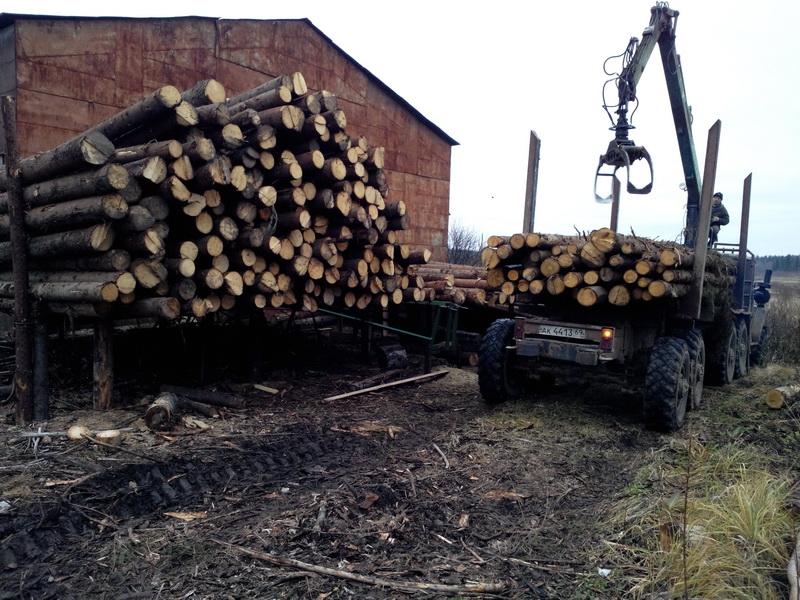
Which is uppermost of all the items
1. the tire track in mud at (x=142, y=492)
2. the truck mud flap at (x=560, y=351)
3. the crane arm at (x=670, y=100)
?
the crane arm at (x=670, y=100)

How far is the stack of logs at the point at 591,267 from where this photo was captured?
671 cm

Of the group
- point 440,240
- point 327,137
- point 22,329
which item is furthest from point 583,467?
point 440,240

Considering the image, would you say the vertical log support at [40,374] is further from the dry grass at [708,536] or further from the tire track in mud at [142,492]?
the dry grass at [708,536]

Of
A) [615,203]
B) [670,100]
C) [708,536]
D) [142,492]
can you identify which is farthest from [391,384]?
[670,100]

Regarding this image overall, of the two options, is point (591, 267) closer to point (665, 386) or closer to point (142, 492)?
point (665, 386)

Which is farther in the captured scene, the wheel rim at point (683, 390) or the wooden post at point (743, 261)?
the wooden post at point (743, 261)

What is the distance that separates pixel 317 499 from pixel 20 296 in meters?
4.26

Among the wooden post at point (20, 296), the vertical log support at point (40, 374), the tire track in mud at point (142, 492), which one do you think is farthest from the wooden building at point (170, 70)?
the tire track in mud at point (142, 492)

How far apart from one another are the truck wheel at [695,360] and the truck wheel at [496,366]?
2.09 metres

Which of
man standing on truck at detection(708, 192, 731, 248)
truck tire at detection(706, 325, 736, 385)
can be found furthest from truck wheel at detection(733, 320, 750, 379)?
man standing on truck at detection(708, 192, 731, 248)

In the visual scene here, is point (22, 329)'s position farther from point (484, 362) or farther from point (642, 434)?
point (642, 434)

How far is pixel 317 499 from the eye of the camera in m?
4.77

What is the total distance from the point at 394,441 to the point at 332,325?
6.55 metres

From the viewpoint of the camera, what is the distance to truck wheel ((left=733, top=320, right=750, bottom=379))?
33.3 feet
